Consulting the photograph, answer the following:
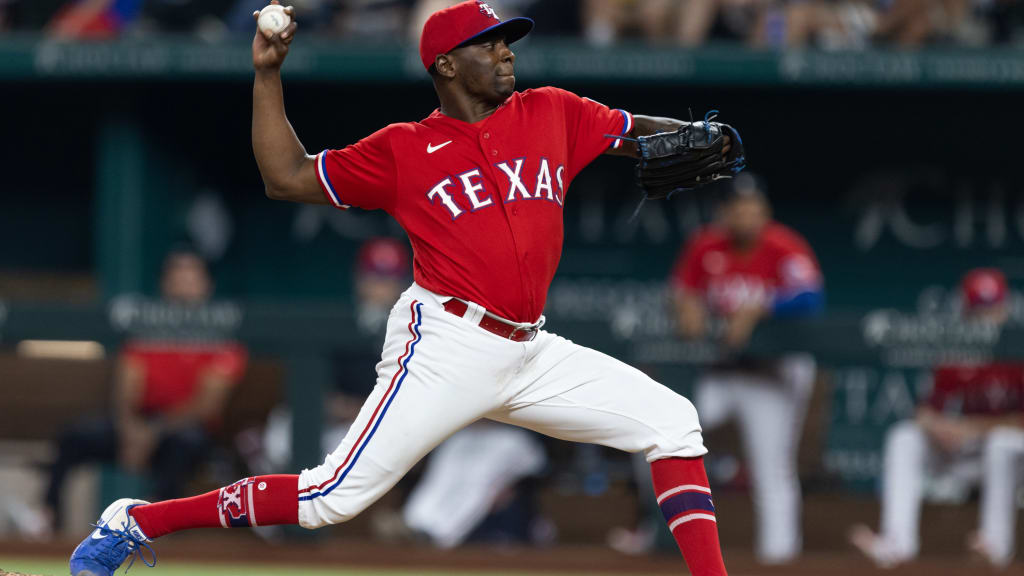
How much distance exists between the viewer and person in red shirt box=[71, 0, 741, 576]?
3.50 m

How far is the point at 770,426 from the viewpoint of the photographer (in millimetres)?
6281

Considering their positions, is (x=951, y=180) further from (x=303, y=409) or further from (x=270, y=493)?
(x=270, y=493)

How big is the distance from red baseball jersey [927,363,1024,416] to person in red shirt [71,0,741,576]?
3.03 metres

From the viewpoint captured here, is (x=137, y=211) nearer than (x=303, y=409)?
No

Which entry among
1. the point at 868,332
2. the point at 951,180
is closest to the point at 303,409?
the point at 868,332

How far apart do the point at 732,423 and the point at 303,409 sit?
1.96 meters

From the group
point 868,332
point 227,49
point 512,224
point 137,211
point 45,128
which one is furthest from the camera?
point 45,128

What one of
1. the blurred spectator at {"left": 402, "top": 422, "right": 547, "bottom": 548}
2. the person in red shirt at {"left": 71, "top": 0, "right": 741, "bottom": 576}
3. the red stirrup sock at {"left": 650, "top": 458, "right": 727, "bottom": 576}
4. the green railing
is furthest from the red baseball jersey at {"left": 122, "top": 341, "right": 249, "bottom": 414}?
the red stirrup sock at {"left": 650, "top": 458, "right": 727, "bottom": 576}

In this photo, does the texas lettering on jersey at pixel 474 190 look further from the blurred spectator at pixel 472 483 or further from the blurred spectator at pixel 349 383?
the blurred spectator at pixel 472 483

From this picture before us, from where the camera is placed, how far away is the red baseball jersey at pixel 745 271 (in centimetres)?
626

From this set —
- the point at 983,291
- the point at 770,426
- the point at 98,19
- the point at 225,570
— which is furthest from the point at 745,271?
the point at 98,19

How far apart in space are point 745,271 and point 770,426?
68 cm

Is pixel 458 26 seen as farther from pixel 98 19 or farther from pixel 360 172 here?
pixel 98 19

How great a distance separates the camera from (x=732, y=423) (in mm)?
6762
